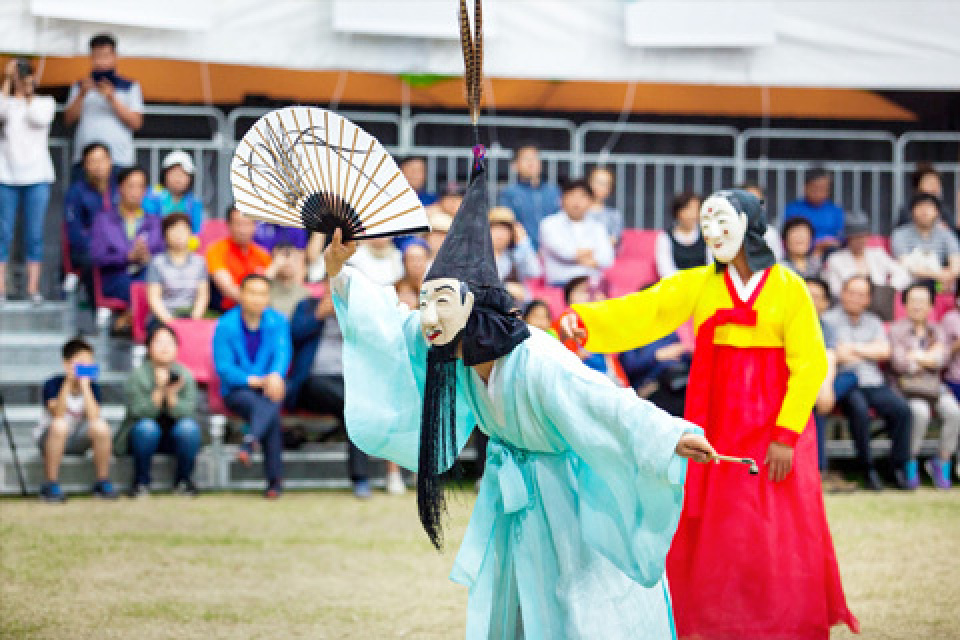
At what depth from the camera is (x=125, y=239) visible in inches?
359

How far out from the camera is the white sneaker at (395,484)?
8703 millimetres

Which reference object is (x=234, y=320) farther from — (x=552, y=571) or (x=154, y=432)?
(x=552, y=571)

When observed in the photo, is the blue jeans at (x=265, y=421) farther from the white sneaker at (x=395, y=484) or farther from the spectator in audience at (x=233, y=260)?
the spectator in audience at (x=233, y=260)

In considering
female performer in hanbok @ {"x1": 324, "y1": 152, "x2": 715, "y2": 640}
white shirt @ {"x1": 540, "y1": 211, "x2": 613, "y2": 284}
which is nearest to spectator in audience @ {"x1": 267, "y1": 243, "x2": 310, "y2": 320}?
white shirt @ {"x1": 540, "y1": 211, "x2": 613, "y2": 284}

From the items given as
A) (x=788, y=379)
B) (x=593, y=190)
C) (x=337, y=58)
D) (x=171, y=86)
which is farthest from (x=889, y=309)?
(x=171, y=86)

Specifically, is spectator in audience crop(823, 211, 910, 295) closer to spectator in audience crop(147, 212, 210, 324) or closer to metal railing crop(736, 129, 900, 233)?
metal railing crop(736, 129, 900, 233)

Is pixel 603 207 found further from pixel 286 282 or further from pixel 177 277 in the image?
pixel 177 277

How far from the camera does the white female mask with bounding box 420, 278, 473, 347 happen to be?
158 inches

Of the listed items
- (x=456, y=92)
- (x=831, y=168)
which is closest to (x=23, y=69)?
(x=456, y=92)

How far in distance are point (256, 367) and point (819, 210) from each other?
14.8ft

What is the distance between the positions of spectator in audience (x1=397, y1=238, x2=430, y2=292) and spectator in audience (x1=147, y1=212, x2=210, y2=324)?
1397 millimetres

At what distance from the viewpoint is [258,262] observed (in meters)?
9.45

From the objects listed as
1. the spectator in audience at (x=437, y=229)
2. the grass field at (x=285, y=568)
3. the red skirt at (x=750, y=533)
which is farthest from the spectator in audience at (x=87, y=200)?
the red skirt at (x=750, y=533)

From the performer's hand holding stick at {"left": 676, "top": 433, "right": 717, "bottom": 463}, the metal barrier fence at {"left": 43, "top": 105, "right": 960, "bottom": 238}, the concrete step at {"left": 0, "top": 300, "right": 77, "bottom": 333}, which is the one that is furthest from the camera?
the metal barrier fence at {"left": 43, "top": 105, "right": 960, "bottom": 238}
